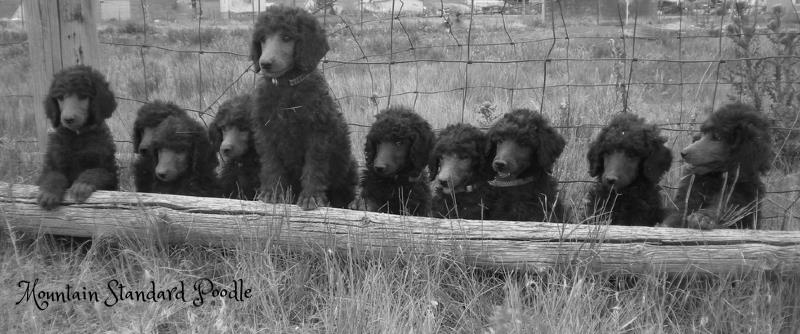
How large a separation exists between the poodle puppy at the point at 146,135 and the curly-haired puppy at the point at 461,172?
5.86ft

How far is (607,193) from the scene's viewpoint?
13.8ft

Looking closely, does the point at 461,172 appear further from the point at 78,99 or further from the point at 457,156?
the point at 78,99

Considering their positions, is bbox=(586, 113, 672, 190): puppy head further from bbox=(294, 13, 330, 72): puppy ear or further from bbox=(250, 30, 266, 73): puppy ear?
bbox=(250, 30, 266, 73): puppy ear

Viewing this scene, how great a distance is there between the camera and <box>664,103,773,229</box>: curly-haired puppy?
3699mm

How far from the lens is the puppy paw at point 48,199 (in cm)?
397

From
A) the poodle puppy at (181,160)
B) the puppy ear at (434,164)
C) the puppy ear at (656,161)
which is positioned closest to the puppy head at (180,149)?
the poodle puppy at (181,160)

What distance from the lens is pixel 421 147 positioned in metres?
4.37

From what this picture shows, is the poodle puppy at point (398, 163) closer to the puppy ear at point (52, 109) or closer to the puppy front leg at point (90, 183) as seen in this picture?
the puppy front leg at point (90, 183)

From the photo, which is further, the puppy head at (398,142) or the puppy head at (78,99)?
the puppy head at (398,142)

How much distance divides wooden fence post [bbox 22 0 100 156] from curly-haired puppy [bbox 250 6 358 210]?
1.63m

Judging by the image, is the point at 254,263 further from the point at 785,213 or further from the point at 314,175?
the point at 785,213

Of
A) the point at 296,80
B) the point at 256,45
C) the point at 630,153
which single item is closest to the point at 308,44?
the point at 296,80

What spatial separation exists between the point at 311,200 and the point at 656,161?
2.03m

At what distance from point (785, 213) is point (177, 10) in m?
41.0
